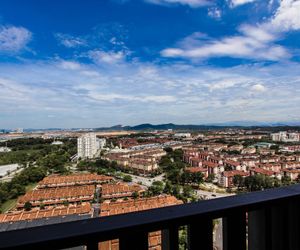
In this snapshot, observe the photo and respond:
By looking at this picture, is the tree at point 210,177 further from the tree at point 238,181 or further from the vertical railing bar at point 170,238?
the vertical railing bar at point 170,238

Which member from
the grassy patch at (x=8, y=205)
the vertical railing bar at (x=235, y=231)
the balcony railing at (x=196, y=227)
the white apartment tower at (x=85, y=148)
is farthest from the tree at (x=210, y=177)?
the vertical railing bar at (x=235, y=231)

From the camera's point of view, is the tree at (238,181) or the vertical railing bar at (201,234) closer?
the vertical railing bar at (201,234)

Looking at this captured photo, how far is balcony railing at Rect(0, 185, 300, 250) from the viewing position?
0.45m

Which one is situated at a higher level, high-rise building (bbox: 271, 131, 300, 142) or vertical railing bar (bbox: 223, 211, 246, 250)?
vertical railing bar (bbox: 223, 211, 246, 250)

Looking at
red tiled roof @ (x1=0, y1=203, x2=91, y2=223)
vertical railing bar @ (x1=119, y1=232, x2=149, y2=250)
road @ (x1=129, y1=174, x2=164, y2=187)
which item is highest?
vertical railing bar @ (x1=119, y1=232, x2=149, y2=250)

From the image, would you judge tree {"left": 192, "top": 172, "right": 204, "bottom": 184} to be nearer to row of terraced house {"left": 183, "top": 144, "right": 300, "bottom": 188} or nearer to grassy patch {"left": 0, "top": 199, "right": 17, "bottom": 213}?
row of terraced house {"left": 183, "top": 144, "right": 300, "bottom": 188}

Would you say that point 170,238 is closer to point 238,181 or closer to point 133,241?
point 133,241

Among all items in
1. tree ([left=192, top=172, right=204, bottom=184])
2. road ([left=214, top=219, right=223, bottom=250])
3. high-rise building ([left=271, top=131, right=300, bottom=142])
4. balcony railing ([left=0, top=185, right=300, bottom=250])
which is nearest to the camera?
→ balcony railing ([left=0, top=185, right=300, bottom=250])

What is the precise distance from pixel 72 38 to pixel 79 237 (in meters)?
8.70

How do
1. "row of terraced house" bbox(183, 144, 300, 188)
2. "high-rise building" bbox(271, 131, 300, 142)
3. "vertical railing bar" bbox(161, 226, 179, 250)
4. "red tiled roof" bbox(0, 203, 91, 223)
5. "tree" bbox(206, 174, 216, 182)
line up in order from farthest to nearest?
"high-rise building" bbox(271, 131, 300, 142) → "tree" bbox(206, 174, 216, 182) → "row of terraced house" bbox(183, 144, 300, 188) → "red tiled roof" bbox(0, 203, 91, 223) → "vertical railing bar" bbox(161, 226, 179, 250)

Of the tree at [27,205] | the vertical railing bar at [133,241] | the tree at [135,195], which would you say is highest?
the vertical railing bar at [133,241]

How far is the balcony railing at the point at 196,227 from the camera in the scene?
0.45 meters

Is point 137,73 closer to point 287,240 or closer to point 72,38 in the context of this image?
point 72,38

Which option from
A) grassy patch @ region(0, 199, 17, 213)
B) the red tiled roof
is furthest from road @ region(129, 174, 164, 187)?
the red tiled roof
